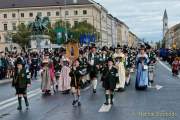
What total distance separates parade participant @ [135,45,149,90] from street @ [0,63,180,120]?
1.10 m

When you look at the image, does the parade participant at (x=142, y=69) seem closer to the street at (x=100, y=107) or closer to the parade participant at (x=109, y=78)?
the street at (x=100, y=107)

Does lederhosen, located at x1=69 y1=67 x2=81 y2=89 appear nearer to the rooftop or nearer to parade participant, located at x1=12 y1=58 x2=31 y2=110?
parade participant, located at x1=12 y1=58 x2=31 y2=110

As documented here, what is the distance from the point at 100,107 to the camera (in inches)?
623

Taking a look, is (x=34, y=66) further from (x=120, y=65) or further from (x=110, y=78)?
(x=110, y=78)

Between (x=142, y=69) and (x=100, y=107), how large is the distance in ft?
20.5

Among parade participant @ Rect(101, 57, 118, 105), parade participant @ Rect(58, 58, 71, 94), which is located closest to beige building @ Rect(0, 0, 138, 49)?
parade participant @ Rect(58, 58, 71, 94)

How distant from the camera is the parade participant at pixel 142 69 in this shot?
21.5 m

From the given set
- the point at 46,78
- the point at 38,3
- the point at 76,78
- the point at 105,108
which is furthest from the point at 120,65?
the point at 38,3

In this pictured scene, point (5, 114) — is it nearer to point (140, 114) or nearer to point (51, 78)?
point (140, 114)

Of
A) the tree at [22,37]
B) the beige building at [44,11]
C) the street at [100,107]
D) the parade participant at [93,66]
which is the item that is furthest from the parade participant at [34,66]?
the beige building at [44,11]

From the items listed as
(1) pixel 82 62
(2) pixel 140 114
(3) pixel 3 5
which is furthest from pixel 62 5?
(2) pixel 140 114

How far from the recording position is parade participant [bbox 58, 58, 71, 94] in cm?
2097

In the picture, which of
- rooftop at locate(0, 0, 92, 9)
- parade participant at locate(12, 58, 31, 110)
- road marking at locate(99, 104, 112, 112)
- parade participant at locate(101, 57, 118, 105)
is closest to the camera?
road marking at locate(99, 104, 112, 112)

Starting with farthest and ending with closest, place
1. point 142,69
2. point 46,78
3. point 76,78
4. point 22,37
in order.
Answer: point 22,37, point 142,69, point 46,78, point 76,78
